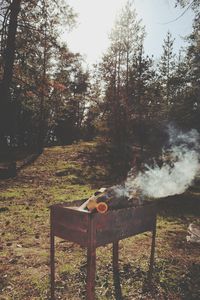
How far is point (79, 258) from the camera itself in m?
5.81

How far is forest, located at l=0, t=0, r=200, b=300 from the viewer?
5066 millimetres

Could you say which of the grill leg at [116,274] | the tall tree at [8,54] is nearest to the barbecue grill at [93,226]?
the grill leg at [116,274]

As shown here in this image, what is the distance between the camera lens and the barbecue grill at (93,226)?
145 inches

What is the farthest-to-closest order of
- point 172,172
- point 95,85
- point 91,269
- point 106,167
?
point 95,85 → point 106,167 → point 172,172 → point 91,269

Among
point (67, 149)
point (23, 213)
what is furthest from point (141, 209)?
point (67, 149)

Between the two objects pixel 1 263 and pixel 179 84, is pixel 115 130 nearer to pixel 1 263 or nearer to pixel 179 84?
pixel 179 84

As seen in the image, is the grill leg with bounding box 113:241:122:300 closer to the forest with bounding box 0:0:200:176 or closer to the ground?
the ground

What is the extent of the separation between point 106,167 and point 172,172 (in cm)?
861

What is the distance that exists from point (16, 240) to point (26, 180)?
7.47 meters

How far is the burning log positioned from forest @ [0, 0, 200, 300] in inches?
11.9

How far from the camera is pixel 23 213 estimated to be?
8773 millimetres

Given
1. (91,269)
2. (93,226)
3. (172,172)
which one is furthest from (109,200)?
(172,172)

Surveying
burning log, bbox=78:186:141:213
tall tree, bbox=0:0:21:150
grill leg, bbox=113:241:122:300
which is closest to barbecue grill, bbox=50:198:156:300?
grill leg, bbox=113:241:122:300

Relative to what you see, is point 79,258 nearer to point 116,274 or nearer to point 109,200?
point 116,274
